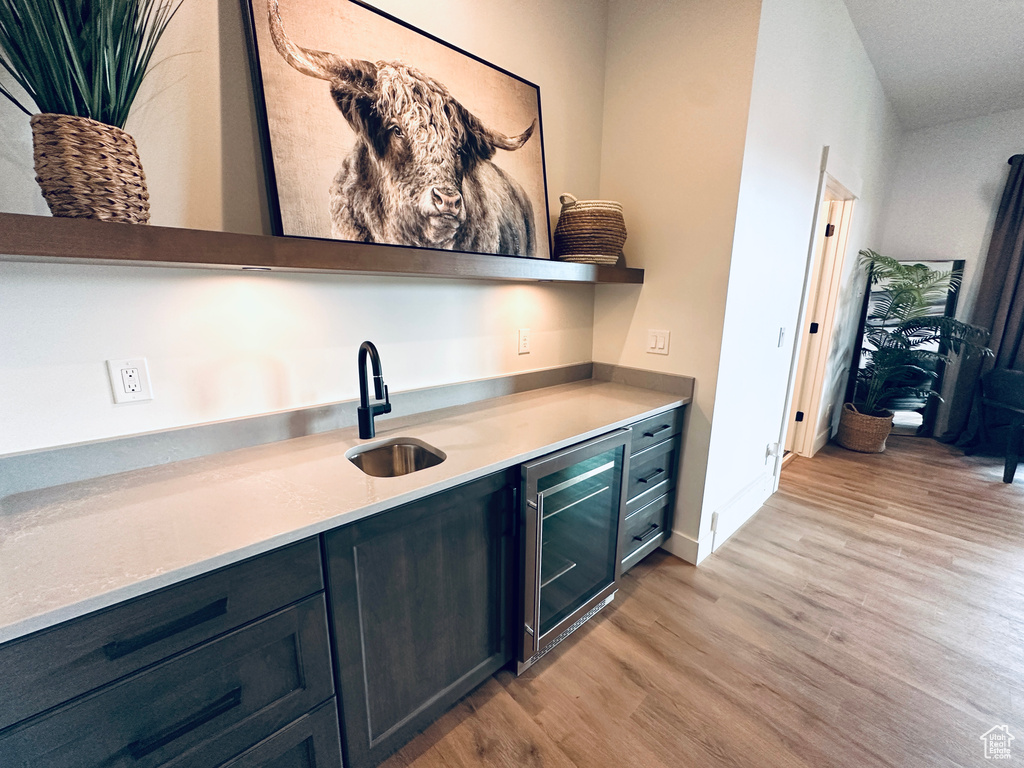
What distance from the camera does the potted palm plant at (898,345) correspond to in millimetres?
3551

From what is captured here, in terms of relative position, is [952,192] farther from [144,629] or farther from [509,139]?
[144,629]

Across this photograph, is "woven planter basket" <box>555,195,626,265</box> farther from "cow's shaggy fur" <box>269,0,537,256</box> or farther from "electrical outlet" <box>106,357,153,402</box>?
"electrical outlet" <box>106,357,153,402</box>

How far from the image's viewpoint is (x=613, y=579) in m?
1.80

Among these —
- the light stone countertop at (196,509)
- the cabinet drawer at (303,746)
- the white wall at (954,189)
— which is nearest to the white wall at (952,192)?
the white wall at (954,189)

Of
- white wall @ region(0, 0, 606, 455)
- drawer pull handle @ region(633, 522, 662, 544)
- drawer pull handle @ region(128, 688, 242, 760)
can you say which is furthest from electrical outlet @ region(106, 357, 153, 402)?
drawer pull handle @ region(633, 522, 662, 544)

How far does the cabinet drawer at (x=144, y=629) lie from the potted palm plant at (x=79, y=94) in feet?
2.56

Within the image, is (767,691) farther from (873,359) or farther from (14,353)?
(873,359)

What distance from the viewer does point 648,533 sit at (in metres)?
2.06

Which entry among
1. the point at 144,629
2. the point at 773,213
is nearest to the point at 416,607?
the point at 144,629

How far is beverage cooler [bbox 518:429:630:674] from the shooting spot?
4.45 ft

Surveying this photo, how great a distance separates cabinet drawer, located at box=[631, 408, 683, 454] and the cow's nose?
3.75 ft

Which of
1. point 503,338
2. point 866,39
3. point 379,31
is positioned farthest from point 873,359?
point 379,31

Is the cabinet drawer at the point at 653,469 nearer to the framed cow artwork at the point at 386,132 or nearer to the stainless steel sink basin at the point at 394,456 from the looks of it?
Result: the stainless steel sink basin at the point at 394,456

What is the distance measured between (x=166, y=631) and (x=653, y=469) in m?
1.78
